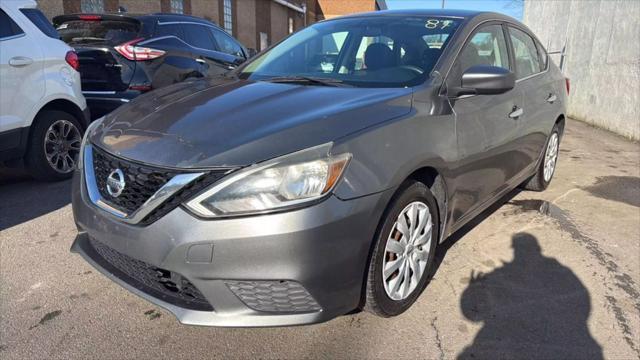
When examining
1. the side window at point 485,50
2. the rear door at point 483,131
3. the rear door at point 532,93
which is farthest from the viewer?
the rear door at point 532,93

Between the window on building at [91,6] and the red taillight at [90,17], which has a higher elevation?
the window on building at [91,6]

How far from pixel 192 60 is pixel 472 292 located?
5.19 metres

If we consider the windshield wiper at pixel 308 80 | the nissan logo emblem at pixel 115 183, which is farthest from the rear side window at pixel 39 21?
the nissan logo emblem at pixel 115 183

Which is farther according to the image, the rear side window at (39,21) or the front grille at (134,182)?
the rear side window at (39,21)

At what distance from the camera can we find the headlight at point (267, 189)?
1.97 m

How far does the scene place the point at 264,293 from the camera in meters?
2.07

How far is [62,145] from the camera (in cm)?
496

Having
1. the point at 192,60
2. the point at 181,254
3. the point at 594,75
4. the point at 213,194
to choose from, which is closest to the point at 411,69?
the point at 213,194

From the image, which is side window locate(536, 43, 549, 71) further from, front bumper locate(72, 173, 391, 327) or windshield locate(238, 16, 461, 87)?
front bumper locate(72, 173, 391, 327)

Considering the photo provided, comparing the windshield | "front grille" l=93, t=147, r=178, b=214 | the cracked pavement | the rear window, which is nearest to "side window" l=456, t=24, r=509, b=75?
the windshield

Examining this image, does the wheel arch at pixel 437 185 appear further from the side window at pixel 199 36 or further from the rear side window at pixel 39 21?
the side window at pixel 199 36

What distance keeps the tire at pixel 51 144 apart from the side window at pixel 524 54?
4.30 m

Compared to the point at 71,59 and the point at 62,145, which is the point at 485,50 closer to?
the point at 71,59

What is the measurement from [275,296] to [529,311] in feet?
5.27
